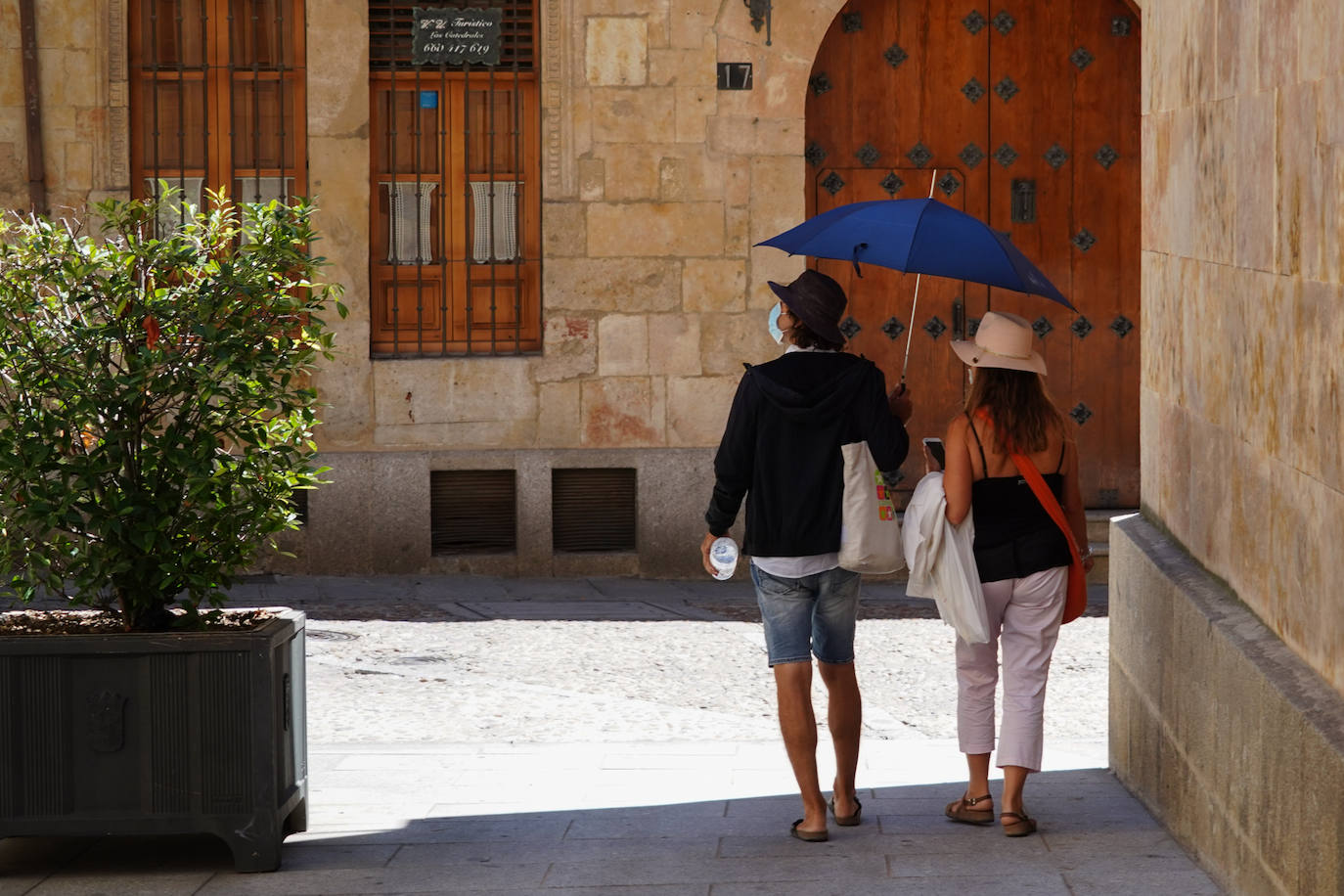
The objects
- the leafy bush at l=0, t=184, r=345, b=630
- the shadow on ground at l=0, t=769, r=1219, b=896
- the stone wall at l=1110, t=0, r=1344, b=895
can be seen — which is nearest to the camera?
the stone wall at l=1110, t=0, r=1344, b=895

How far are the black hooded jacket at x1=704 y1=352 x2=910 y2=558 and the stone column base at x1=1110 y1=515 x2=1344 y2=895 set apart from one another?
96 cm

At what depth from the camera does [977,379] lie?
5762mm

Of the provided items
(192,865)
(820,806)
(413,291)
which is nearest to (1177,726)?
(820,806)

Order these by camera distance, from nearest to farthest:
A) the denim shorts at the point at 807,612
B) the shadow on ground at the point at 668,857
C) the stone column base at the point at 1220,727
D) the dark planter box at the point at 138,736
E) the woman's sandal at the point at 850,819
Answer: the stone column base at the point at 1220,727 → the shadow on ground at the point at 668,857 → the dark planter box at the point at 138,736 → the denim shorts at the point at 807,612 → the woman's sandal at the point at 850,819

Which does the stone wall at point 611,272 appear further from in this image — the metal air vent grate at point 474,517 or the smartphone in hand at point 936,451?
the smartphone in hand at point 936,451

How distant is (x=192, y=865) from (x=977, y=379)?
104 inches

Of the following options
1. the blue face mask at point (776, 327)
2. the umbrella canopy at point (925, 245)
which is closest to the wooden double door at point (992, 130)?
the umbrella canopy at point (925, 245)

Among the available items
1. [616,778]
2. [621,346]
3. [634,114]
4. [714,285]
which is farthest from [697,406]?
[616,778]

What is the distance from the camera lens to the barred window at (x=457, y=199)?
38.4 feet

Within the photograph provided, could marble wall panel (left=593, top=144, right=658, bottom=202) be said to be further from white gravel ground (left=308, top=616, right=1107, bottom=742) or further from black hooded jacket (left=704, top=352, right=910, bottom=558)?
black hooded jacket (left=704, top=352, right=910, bottom=558)

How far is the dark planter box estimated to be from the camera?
5.25 metres

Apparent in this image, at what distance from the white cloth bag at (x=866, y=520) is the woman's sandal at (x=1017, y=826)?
0.81 meters

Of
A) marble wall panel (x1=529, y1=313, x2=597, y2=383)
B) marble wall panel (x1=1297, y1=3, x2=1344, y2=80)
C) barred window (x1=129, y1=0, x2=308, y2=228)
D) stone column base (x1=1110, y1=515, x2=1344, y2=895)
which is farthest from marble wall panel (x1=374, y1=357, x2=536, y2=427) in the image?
marble wall panel (x1=1297, y1=3, x2=1344, y2=80)

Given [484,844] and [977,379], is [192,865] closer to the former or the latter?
[484,844]
